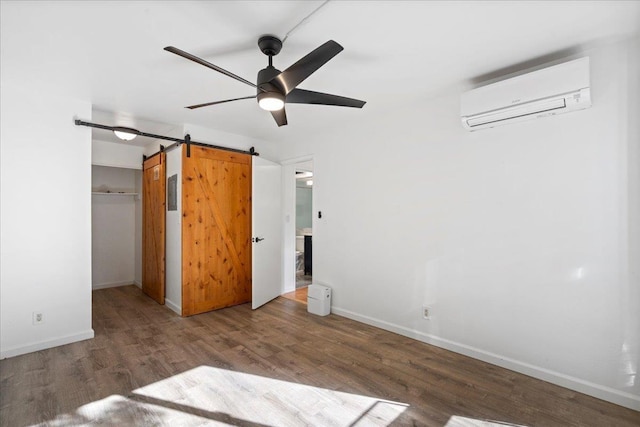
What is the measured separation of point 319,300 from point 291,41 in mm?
2962

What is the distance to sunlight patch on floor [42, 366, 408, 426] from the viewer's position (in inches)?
76.1

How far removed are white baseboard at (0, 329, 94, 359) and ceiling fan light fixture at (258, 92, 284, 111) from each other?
3061 mm

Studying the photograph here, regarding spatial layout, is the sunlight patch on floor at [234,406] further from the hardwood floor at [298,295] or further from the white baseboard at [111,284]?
the white baseboard at [111,284]

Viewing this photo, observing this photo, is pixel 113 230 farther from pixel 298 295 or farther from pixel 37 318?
pixel 298 295

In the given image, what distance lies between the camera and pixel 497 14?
5.96 ft

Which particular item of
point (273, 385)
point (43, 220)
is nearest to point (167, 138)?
point (43, 220)

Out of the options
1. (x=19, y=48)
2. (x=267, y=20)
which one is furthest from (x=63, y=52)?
(x=267, y=20)

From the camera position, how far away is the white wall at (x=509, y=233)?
2127mm

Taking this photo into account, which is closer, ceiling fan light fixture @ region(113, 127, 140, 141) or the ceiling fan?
the ceiling fan

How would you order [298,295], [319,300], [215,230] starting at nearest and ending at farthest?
[319,300] < [215,230] < [298,295]

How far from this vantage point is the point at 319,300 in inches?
155

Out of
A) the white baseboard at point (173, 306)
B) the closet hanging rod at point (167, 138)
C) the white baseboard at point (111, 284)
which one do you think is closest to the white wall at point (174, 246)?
the white baseboard at point (173, 306)

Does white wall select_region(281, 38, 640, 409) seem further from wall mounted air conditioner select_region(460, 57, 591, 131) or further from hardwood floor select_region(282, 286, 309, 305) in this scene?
hardwood floor select_region(282, 286, 309, 305)

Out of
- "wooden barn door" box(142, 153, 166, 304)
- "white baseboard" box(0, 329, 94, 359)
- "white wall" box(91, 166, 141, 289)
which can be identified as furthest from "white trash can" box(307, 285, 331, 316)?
"white wall" box(91, 166, 141, 289)
